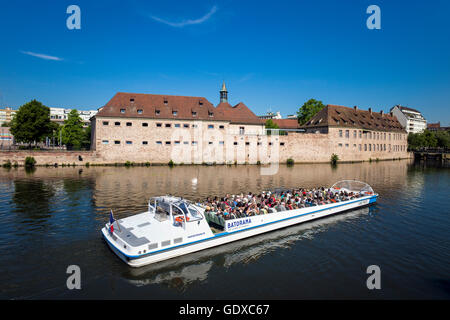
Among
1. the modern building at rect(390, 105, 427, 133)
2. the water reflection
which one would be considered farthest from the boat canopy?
the modern building at rect(390, 105, 427, 133)

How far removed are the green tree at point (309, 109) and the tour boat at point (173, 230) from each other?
61016 mm

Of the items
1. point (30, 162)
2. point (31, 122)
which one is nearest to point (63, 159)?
point (30, 162)

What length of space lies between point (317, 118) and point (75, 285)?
6197 centimetres

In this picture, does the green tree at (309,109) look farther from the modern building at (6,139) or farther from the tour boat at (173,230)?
the modern building at (6,139)

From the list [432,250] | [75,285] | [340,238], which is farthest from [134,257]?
[432,250]

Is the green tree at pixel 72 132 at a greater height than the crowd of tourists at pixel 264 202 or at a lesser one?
greater

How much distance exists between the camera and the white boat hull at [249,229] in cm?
1031

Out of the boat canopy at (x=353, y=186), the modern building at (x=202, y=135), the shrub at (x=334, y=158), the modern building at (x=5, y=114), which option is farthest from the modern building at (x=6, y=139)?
the shrub at (x=334, y=158)

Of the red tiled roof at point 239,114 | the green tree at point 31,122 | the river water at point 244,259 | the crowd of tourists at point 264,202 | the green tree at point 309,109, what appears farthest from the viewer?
the green tree at point 309,109

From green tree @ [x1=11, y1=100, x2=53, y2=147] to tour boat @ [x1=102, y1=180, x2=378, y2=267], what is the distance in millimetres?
46569

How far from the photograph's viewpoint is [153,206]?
42.0 feet

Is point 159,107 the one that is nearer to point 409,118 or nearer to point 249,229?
point 249,229

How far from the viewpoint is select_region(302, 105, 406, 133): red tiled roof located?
60.1 m
